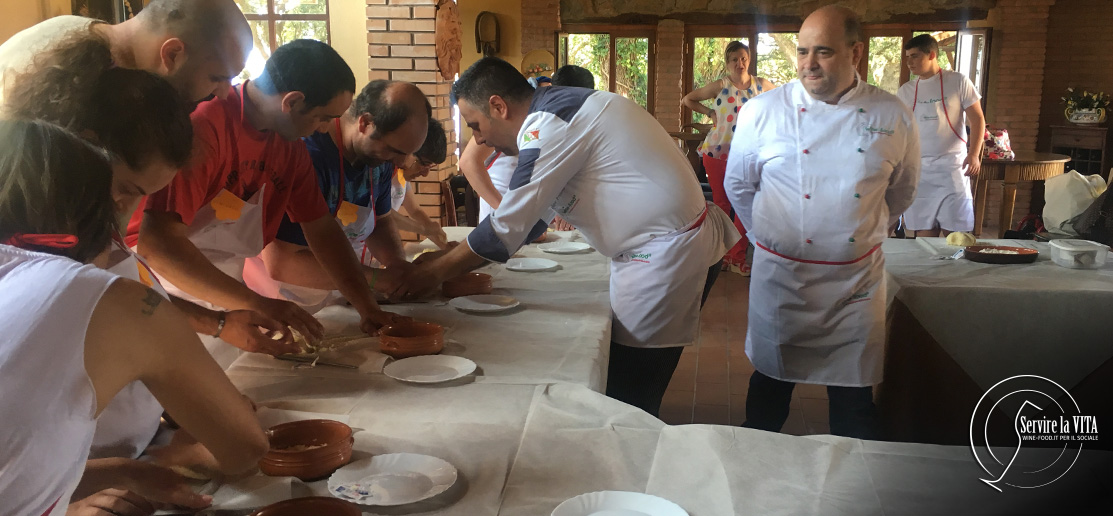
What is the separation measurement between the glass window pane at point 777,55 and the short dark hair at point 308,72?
25.2ft

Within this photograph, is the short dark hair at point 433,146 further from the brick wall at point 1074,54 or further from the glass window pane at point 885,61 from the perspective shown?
the brick wall at point 1074,54

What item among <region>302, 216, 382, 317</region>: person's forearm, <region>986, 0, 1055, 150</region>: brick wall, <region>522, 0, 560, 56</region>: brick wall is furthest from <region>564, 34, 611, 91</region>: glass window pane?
<region>302, 216, 382, 317</region>: person's forearm

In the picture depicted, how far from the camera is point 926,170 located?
512cm

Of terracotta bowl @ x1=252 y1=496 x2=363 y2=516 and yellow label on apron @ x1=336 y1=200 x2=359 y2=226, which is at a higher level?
yellow label on apron @ x1=336 y1=200 x2=359 y2=226

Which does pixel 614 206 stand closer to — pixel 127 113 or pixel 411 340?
pixel 411 340

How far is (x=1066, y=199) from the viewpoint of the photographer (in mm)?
4512

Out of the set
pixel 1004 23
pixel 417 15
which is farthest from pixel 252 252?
pixel 1004 23

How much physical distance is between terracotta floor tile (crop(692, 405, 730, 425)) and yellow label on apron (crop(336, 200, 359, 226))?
170 centimetres

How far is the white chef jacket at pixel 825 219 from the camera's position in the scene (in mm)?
2525

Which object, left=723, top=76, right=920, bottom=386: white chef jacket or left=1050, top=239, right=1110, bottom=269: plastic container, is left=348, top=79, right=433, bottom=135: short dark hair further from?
left=1050, top=239, right=1110, bottom=269: plastic container

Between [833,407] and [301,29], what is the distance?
4.24 m

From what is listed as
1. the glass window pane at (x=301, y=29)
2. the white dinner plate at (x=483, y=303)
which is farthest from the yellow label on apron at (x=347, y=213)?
the glass window pane at (x=301, y=29)

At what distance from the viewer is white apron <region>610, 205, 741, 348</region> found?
2.24 metres

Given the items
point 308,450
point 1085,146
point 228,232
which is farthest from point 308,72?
point 1085,146
